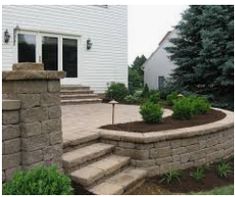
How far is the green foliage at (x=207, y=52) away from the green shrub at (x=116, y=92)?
1981 mm

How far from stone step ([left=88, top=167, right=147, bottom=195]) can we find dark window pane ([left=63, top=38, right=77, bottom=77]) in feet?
24.3

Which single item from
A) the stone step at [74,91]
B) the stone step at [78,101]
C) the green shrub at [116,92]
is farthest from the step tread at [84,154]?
the green shrub at [116,92]

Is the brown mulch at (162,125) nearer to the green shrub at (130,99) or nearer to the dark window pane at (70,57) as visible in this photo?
the green shrub at (130,99)

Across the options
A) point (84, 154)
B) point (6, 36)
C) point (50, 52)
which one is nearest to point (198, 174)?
point (84, 154)

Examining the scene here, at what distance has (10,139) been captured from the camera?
11.7ft

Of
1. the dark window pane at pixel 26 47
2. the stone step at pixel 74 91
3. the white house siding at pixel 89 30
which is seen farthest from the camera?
the stone step at pixel 74 91

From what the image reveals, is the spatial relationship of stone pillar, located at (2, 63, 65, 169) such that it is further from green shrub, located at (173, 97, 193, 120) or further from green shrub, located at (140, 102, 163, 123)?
green shrub, located at (173, 97, 193, 120)

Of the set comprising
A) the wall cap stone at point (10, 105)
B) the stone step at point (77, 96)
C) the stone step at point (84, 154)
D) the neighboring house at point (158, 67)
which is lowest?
the stone step at point (84, 154)

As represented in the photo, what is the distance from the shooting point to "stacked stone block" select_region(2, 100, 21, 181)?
351 cm

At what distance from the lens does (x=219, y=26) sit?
1148cm

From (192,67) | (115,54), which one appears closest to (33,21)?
(115,54)

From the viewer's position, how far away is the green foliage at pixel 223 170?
16.9 ft

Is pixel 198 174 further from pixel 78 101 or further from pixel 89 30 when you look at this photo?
pixel 89 30

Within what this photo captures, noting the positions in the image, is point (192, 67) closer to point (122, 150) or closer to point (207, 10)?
point (207, 10)
